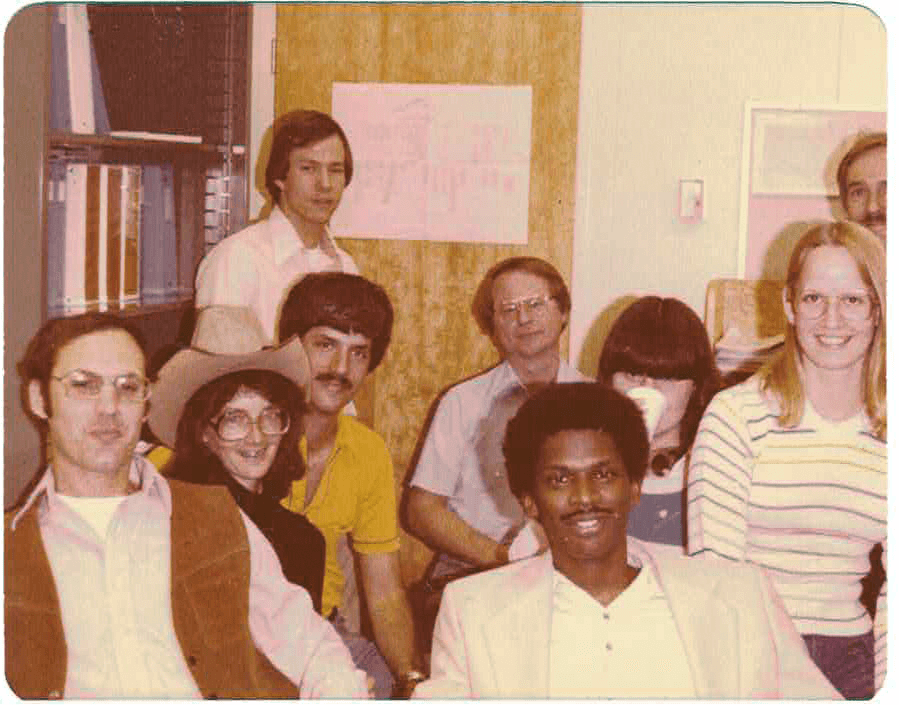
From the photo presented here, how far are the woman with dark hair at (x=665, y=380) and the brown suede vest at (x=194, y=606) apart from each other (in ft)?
2.07

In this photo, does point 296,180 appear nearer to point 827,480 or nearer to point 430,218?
point 430,218

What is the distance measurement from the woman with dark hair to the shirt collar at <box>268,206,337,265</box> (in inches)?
18.3

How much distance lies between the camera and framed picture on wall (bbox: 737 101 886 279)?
2.21 m

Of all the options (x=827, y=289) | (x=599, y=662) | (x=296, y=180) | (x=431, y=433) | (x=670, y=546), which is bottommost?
(x=599, y=662)

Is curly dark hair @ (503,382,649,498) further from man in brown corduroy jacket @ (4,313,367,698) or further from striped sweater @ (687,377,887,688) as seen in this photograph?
man in brown corduroy jacket @ (4,313,367,698)

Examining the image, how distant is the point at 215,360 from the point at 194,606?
0.38 metres

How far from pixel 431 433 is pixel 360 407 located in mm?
121

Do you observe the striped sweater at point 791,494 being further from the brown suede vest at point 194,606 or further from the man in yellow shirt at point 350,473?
the brown suede vest at point 194,606

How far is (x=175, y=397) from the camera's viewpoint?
2.21m

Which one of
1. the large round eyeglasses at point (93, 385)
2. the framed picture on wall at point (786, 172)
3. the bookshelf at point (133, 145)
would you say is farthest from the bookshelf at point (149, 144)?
the framed picture on wall at point (786, 172)

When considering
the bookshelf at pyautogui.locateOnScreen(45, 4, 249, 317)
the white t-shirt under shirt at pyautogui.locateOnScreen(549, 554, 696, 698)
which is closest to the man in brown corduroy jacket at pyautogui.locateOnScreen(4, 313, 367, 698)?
the bookshelf at pyautogui.locateOnScreen(45, 4, 249, 317)

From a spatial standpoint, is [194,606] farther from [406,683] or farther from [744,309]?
[744,309]

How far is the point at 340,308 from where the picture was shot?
2.25 metres

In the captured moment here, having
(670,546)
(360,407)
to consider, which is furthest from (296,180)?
(670,546)
